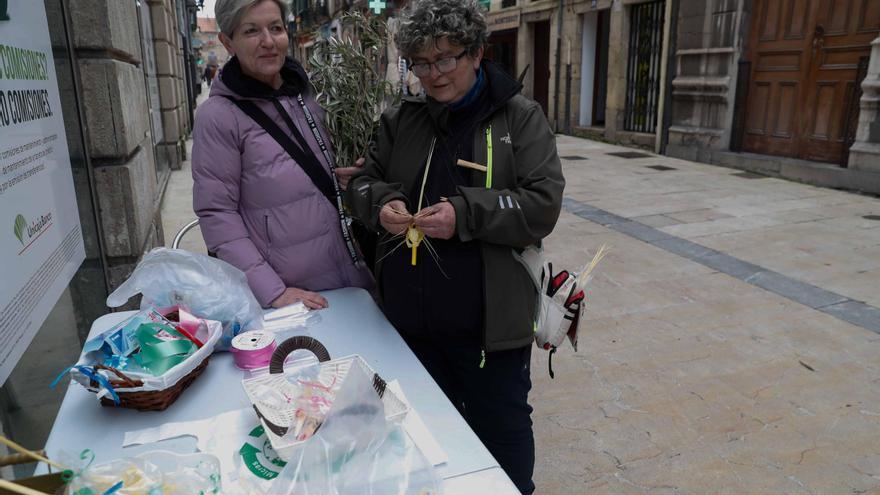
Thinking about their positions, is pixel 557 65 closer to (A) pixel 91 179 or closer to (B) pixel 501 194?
(A) pixel 91 179

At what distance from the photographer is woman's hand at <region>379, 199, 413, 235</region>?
1779mm

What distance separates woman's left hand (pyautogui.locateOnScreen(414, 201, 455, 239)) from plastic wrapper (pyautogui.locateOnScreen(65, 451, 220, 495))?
0.83 m

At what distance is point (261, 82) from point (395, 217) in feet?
2.32

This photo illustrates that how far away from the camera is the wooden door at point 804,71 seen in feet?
25.8

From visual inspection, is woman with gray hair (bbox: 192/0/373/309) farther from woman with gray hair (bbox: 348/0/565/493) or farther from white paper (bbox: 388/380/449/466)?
white paper (bbox: 388/380/449/466)

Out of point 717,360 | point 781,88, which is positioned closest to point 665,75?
point 781,88

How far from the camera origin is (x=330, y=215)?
2135mm

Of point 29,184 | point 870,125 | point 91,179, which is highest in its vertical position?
point 29,184

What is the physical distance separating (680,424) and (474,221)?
1836mm

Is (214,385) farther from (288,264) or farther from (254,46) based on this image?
(254,46)

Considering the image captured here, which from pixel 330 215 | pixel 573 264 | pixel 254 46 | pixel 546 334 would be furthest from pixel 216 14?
pixel 573 264

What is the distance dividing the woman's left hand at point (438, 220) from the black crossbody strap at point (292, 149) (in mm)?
485

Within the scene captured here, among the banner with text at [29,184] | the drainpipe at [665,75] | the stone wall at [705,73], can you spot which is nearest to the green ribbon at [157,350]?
the banner with text at [29,184]

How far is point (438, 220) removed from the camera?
1.74 metres
